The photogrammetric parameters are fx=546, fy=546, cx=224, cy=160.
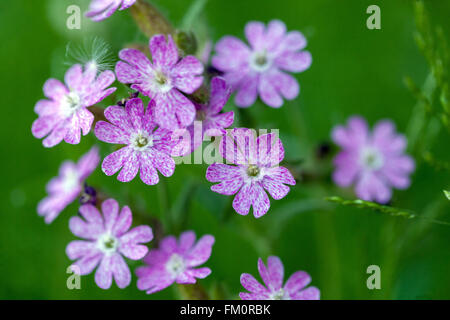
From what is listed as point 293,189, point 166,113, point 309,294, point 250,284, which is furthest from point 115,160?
point 293,189

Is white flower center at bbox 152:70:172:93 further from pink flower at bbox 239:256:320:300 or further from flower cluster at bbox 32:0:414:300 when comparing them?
pink flower at bbox 239:256:320:300

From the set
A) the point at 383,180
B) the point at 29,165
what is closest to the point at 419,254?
the point at 383,180

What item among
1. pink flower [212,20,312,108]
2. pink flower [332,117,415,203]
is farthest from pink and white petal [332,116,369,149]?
pink flower [212,20,312,108]

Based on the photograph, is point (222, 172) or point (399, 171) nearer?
point (222, 172)

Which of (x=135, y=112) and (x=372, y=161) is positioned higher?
(x=372, y=161)

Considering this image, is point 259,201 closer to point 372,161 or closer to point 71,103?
point 71,103

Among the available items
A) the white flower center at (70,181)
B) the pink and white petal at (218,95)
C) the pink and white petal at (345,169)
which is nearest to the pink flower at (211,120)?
the pink and white petal at (218,95)
